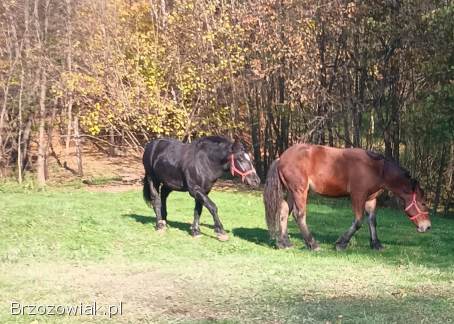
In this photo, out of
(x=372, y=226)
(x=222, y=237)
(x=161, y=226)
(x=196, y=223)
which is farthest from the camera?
(x=161, y=226)

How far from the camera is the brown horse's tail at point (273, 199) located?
37.1 ft

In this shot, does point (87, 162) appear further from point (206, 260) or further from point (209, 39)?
point (206, 260)

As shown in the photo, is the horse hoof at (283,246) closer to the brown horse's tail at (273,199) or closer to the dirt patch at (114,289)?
the brown horse's tail at (273,199)

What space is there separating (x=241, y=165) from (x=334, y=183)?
5.91ft

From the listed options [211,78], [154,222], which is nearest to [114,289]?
[154,222]

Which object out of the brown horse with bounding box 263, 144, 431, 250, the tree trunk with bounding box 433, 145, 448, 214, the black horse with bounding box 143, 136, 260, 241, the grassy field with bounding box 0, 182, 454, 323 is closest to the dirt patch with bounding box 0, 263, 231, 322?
the grassy field with bounding box 0, 182, 454, 323

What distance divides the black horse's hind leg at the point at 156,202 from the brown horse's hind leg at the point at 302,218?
294 centimetres

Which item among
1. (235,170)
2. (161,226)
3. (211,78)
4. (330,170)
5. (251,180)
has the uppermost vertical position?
(211,78)

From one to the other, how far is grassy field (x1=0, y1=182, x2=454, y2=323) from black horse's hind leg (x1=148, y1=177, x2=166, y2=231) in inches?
9.0

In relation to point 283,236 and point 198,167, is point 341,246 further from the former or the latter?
point 198,167

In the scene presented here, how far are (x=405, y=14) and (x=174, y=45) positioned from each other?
1029 centimetres

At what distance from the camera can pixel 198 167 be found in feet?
40.4

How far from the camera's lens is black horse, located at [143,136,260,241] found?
1211 centimetres

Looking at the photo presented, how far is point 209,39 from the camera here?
2494 cm
